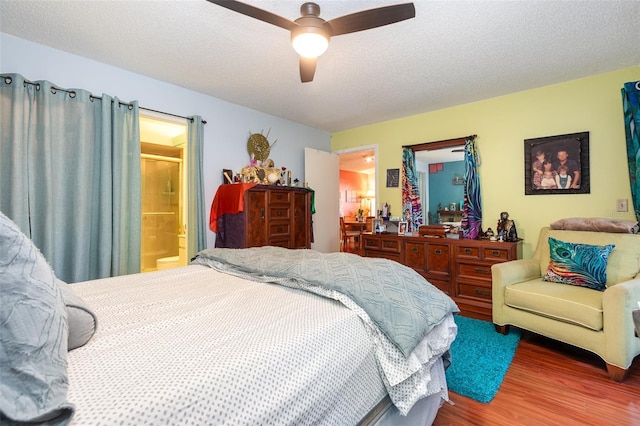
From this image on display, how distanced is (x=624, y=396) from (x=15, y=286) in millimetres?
2883

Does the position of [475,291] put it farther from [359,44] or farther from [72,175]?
[72,175]

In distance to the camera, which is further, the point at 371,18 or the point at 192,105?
the point at 192,105

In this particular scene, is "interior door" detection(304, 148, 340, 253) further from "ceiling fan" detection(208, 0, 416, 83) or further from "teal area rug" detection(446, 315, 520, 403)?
"ceiling fan" detection(208, 0, 416, 83)

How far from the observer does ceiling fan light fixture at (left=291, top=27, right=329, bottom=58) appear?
174 centimetres

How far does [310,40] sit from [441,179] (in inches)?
118

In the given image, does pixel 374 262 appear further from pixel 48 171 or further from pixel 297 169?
pixel 297 169

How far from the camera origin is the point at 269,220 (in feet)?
11.3

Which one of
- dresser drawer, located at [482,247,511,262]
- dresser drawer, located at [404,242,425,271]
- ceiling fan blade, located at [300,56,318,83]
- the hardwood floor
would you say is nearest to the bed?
the hardwood floor

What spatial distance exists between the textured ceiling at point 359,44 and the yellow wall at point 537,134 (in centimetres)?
17

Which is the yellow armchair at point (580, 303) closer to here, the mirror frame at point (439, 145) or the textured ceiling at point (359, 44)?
the mirror frame at point (439, 145)

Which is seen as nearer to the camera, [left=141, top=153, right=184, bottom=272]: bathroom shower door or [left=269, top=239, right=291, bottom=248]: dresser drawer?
[left=269, top=239, right=291, bottom=248]: dresser drawer

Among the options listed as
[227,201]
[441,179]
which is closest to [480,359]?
[441,179]

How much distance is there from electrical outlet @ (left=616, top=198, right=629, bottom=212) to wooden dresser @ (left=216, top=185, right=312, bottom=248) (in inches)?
128

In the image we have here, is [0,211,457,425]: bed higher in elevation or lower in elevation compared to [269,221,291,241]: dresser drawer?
lower
